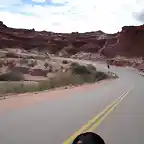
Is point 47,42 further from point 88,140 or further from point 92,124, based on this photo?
point 88,140

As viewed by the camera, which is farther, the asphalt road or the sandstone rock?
the sandstone rock

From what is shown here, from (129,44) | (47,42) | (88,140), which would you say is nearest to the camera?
(88,140)

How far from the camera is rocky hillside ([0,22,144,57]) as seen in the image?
451 feet

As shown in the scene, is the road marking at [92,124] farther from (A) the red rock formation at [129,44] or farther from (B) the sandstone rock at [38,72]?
(A) the red rock formation at [129,44]

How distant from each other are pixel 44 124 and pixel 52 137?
1.93 metres

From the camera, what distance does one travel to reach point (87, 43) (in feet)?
547

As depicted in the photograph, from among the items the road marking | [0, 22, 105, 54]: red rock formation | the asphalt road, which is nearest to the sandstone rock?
the asphalt road

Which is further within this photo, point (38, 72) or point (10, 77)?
point (38, 72)

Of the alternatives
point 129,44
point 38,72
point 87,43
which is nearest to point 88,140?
point 38,72

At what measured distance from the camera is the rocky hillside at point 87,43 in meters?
137

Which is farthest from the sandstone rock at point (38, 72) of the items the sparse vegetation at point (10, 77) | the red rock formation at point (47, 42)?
the red rock formation at point (47, 42)

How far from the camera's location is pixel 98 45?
539ft

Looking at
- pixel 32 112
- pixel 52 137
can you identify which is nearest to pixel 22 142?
pixel 52 137

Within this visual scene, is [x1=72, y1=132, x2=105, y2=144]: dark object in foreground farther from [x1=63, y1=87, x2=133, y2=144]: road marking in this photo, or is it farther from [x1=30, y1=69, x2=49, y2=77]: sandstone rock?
[x1=30, y1=69, x2=49, y2=77]: sandstone rock
